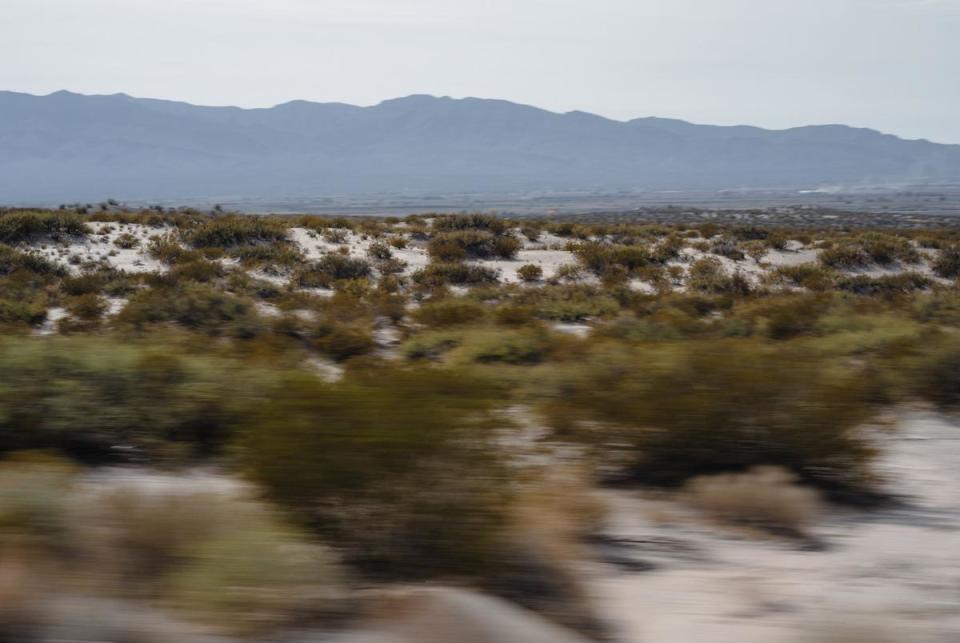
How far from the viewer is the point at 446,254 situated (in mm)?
33500

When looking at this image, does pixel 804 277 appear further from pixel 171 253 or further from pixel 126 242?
pixel 126 242

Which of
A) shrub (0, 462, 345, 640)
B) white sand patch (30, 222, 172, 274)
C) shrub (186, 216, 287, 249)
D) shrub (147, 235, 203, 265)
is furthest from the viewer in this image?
shrub (186, 216, 287, 249)

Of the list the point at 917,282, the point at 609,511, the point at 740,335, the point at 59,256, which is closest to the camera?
the point at 609,511

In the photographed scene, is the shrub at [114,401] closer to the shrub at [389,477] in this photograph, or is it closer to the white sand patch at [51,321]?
the shrub at [389,477]

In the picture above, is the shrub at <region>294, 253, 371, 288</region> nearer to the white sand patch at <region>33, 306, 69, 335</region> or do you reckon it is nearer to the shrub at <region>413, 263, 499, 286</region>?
the shrub at <region>413, 263, 499, 286</region>

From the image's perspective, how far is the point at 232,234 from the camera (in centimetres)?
3366

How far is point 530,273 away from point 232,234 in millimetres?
11287

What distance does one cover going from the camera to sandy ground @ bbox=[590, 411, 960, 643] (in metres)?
4.45

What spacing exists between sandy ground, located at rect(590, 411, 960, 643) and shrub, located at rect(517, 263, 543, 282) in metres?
24.0

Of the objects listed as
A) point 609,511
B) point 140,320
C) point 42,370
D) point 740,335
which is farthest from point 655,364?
point 140,320

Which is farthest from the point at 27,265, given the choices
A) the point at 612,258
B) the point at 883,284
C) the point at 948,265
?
the point at 948,265

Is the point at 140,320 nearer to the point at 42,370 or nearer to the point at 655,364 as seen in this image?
the point at 42,370

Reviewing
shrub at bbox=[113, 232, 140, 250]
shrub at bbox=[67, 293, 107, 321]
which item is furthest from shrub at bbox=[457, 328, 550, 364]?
shrub at bbox=[113, 232, 140, 250]

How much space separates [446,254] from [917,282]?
55.5 ft
